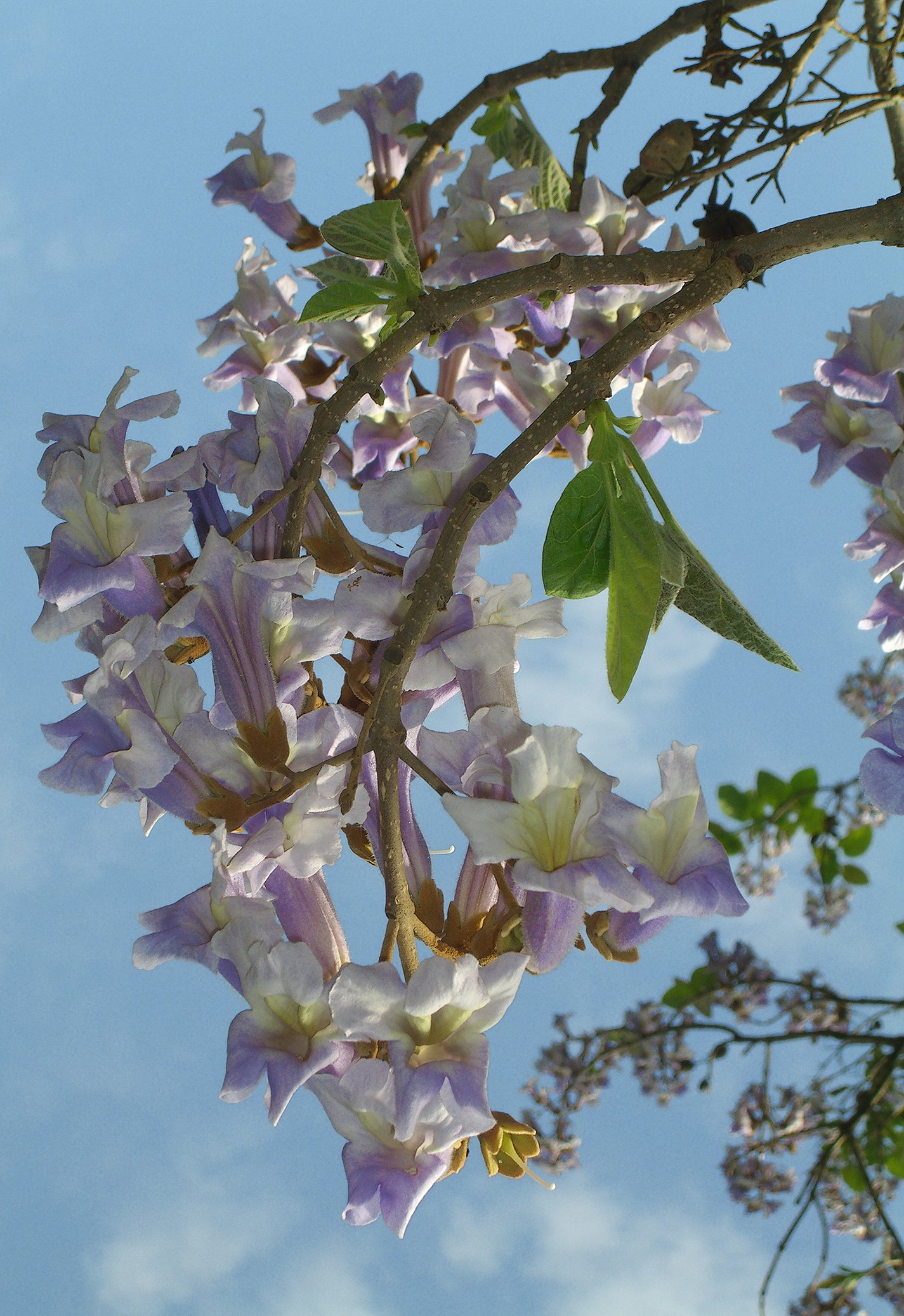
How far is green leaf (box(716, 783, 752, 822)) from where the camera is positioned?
1785 millimetres

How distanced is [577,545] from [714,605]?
0.42 ft

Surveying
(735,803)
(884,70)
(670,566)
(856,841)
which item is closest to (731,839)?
(735,803)

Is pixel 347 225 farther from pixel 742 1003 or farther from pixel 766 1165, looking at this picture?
pixel 766 1165

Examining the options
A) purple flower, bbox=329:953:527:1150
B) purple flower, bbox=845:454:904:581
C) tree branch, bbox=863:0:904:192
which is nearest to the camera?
purple flower, bbox=329:953:527:1150

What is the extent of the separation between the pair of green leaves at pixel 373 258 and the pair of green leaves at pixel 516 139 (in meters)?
0.42

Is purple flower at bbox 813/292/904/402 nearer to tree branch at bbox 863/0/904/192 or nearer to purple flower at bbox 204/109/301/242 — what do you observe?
tree branch at bbox 863/0/904/192

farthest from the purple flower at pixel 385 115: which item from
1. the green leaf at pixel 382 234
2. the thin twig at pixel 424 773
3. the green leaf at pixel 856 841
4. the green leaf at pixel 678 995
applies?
the green leaf at pixel 678 995

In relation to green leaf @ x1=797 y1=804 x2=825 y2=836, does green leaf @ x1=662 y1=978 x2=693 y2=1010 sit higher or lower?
lower

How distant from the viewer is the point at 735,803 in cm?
179

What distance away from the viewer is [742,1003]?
199 centimetres

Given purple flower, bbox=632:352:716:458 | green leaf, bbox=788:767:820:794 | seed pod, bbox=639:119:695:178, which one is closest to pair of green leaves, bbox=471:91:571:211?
seed pod, bbox=639:119:695:178

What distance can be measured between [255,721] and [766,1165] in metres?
1.93

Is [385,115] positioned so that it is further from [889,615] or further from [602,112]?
[889,615]

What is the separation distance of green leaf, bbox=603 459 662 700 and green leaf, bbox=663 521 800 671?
7 cm
